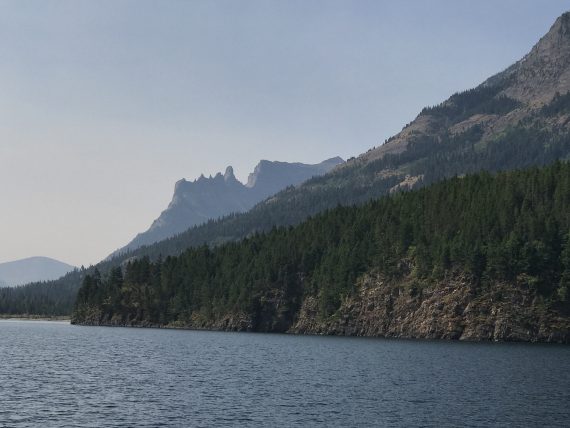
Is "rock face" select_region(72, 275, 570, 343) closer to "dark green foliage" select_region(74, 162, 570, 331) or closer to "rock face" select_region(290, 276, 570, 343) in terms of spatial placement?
"rock face" select_region(290, 276, 570, 343)

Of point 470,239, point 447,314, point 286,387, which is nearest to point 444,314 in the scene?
point 447,314

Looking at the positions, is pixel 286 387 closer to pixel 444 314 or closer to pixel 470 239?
pixel 444 314

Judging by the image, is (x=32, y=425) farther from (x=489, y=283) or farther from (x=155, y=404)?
(x=489, y=283)

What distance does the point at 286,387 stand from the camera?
246ft

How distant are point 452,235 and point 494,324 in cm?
3049

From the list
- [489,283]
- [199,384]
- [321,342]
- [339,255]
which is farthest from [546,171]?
[199,384]

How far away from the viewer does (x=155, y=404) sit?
206 ft

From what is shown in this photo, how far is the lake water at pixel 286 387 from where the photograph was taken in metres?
56.6

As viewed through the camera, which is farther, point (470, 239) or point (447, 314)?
point (470, 239)

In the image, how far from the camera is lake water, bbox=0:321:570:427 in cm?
5656

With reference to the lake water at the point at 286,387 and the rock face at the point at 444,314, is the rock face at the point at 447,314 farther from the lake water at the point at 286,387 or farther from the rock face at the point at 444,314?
the lake water at the point at 286,387

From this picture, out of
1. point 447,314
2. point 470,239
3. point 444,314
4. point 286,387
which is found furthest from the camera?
point 470,239

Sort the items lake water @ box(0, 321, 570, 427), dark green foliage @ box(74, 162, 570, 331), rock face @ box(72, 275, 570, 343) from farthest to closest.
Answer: dark green foliage @ box(74, 162, 570, 331)
rock face @ box(72, 275, 570, 343)
lake water @ box(0, 321, 570, 427)

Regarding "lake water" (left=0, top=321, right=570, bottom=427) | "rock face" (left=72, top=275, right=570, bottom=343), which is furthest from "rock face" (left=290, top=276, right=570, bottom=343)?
"lake water" (left=0, top=321, right=570, bottom=427)
